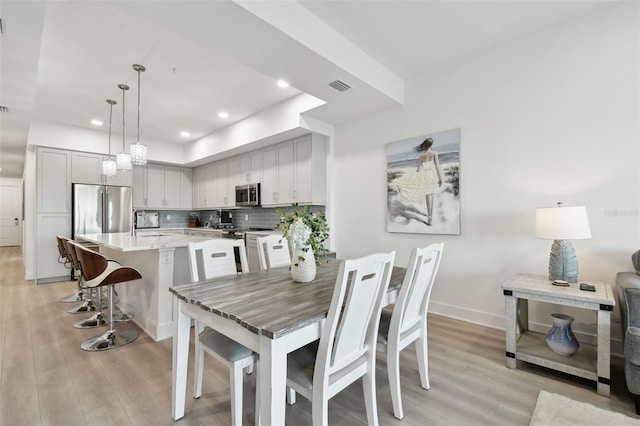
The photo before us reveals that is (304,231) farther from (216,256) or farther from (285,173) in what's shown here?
(285,173)

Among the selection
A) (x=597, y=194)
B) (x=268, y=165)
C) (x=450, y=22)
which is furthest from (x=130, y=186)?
(x=597, y=194)

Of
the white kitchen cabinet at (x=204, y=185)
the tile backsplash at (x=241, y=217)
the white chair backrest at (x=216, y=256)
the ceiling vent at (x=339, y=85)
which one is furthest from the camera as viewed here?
the white kitchen cabinet at (x=204, y=185)

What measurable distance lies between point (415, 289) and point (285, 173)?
3356 millimetres

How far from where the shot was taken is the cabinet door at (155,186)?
6340mm

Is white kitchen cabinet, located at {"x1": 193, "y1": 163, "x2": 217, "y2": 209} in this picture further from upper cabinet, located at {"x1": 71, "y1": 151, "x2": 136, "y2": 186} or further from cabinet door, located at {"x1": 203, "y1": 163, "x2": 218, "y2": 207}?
upper cabinet, located at {"x1": 71, "y1": 151, "x2": 136, "y2": 186}

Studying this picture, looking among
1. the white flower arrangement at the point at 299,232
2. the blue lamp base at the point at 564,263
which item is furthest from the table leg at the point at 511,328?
the white flower arrangement at the point at 299,232

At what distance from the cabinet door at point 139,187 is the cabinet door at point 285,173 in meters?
3.40

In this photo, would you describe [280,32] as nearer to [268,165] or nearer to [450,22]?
[450,22]

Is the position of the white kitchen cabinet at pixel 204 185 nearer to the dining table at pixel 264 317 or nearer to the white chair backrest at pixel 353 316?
the dining table at pixel 264 317

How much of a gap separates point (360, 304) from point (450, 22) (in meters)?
2.66

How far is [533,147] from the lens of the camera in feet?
9.09

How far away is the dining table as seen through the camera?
1.15m

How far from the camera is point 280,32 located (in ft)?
7.16

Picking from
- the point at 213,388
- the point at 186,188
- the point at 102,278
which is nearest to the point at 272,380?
the point at 213,388
